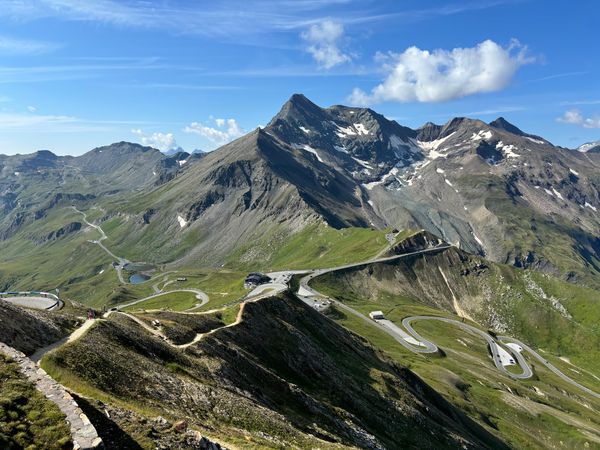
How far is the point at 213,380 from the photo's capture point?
47781 mm

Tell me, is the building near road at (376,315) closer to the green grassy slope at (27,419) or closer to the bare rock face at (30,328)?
the bare rock face at (30,328)

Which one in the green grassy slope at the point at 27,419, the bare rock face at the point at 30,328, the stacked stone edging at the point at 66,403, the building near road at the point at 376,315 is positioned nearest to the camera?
the green grassy slope at the point at 27,419

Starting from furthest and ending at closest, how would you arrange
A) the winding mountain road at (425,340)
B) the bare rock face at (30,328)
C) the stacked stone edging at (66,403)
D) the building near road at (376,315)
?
1. the building near road at (376,315)
2. the winding mountain road at (425,340)
3. the bare rock face at (30,328)
4. the stacked stone edging at (66,403)

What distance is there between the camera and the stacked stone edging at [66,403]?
22156 mm

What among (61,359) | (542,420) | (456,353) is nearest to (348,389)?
(61,359)

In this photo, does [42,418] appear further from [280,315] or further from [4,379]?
[280,315]

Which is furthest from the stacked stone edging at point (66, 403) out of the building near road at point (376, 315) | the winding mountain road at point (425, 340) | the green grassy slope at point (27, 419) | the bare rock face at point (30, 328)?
the building near road at point (376, 315)

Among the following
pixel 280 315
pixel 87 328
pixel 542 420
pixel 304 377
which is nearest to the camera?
pixel 87 328

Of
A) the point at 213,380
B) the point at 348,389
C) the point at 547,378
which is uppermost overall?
the point at 213,380

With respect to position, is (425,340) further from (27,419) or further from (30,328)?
(27,419)

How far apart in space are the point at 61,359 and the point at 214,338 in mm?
25811

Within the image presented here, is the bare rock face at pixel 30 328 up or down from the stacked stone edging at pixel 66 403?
down

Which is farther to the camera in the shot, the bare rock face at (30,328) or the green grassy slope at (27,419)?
the bare rock face at (30,328)

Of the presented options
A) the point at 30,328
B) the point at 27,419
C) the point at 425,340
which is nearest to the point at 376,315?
the point at 425,340
